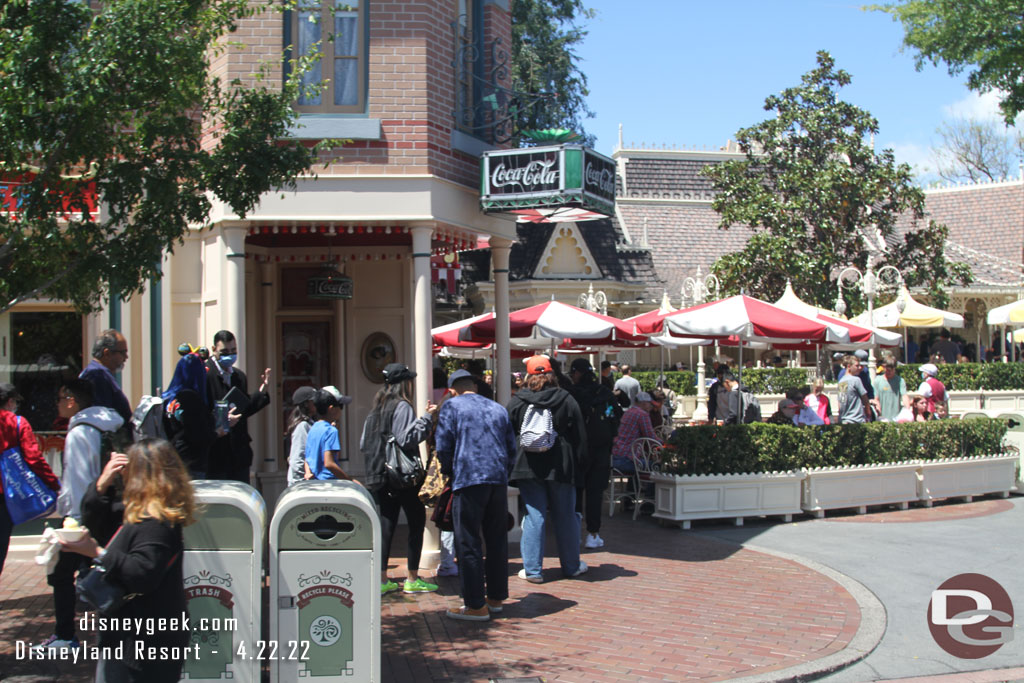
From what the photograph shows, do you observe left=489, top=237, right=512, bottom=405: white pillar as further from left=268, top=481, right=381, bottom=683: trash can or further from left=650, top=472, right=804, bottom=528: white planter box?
left=268, top=481, right=381, bottom=683: trash can

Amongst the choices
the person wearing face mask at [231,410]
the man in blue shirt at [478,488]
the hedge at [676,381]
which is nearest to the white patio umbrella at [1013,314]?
the hedge at [676,381]

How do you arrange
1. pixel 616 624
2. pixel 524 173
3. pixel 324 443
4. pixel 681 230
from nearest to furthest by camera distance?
pixel 616 624, pixel 324 443, pixel 524 173, pixel 681 230

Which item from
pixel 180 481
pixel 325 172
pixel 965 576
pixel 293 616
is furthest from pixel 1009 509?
pixel 180 481

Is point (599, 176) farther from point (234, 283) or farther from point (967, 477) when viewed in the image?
point (967, 477)

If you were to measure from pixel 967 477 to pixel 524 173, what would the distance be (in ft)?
23.6

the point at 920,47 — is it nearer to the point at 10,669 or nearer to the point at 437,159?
the point at 437,159

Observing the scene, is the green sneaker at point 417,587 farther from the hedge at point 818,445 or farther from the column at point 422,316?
the hedge at point 818,445

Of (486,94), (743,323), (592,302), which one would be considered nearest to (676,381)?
(592,302)

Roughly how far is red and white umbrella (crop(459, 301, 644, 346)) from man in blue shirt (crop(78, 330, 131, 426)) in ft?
20.4

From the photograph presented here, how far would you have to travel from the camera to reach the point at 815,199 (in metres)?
22.9

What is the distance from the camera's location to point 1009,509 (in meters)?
11.9

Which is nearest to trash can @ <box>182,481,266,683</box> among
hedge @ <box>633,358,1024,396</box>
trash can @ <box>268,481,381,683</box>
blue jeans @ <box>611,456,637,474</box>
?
trash can @ <box>268,481,381,683</box>

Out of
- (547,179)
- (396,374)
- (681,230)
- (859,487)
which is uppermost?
(681,230)

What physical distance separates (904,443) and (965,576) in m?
3.79
